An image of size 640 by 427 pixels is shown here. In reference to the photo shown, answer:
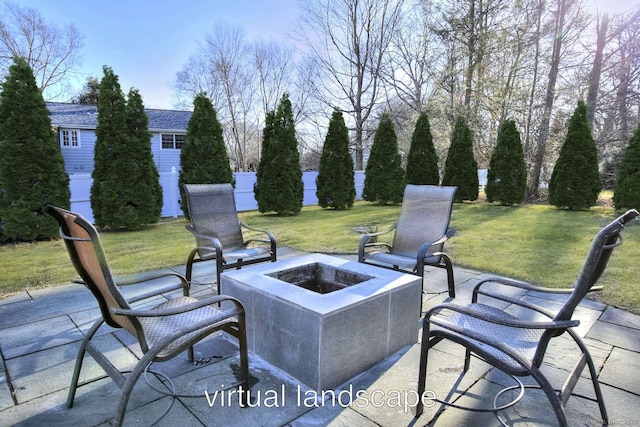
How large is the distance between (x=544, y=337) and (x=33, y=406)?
249 centimetres

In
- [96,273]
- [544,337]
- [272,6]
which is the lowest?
[544,337]

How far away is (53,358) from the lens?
7.61ft

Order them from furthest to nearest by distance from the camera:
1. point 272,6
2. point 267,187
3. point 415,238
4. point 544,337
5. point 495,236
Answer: point 272,6, point 267,187, point 495,236, point 415,238, point 544,337

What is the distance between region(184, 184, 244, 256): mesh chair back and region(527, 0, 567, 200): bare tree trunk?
454 inches

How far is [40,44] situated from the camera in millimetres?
17719

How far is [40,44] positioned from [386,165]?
18.5m

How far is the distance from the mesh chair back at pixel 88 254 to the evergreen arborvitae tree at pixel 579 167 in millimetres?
10751

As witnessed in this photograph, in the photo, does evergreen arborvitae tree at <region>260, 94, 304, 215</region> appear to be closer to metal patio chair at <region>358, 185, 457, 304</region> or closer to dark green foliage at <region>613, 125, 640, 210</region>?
metal patio chair at <region>358, 185, 457, 304</region>

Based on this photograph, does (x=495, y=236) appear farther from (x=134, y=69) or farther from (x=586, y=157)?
(x=134, y=69)

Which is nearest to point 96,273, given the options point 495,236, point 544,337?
point 544,337

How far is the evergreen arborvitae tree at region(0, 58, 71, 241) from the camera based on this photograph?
19.7ft

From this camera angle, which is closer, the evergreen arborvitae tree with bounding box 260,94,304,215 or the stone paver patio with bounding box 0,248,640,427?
the stone paver patio with bounding box 0,248,640,427

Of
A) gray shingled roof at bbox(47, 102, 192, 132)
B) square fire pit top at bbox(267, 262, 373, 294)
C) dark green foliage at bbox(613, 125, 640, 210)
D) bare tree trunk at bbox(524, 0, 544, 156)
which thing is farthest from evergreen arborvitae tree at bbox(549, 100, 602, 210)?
gray shingled roof at bbox(47, 102, 192, 132)

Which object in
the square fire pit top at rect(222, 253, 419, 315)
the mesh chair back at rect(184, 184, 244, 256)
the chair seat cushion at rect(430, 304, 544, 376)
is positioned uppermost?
the mesh chair back at rect(184, 184, 244, 256)
